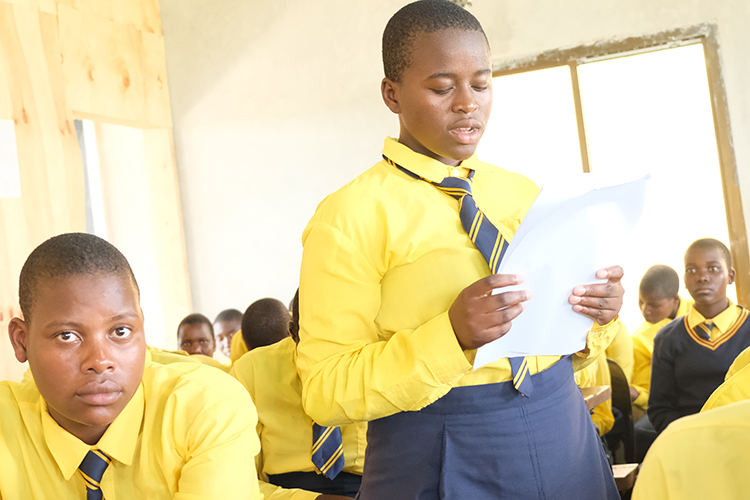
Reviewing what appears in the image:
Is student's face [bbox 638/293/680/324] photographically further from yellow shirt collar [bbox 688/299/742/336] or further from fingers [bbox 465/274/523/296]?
fingers [bbox 465/274/523/296]

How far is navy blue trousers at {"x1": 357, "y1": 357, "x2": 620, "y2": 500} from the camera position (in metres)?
0.91

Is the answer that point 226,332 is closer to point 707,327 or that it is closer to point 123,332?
point 707,327

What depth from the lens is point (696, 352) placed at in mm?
2982

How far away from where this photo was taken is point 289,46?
5039 mm

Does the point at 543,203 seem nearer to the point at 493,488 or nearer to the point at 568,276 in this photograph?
the point at 568,276

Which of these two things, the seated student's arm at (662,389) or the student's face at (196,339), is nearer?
the seated student's arm at (662,389)

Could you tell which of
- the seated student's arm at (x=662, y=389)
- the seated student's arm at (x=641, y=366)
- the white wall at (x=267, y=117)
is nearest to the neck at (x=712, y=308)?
the seated student's arm at (x=662, y=389)

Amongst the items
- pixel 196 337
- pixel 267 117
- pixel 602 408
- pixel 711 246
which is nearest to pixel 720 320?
pixel 711 246

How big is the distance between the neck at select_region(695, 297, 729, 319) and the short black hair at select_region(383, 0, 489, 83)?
2515mm

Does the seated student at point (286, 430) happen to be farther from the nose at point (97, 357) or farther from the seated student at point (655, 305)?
the seated student at point (655, 305)

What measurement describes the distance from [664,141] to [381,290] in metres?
3.80

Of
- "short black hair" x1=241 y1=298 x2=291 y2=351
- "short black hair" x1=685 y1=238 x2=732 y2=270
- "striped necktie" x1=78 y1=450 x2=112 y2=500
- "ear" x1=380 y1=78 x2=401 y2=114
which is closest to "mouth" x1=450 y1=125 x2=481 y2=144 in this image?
"ear" x1=380 y1=78 x2=401 y2=114

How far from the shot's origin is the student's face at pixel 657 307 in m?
3.96

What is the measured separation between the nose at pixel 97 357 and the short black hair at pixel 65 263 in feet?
0.36
